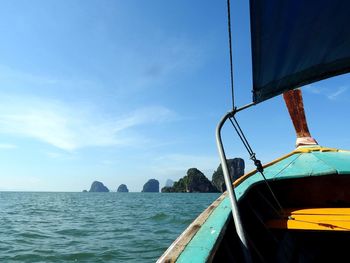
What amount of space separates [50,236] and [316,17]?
41.2ft

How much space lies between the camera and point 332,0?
2090mm

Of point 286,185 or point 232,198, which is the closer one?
point 232,198

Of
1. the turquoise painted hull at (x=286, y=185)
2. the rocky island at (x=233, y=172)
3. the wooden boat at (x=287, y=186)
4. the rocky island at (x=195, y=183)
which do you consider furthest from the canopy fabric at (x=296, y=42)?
the rocky island at (x=195, y=183)

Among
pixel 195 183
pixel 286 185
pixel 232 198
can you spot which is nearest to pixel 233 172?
pixel 195 183

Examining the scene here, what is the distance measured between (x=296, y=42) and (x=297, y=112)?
4086 millimetres

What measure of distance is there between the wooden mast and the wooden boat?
60.2 inches

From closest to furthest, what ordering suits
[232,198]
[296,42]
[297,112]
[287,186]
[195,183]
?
[232,198] < [296,42] < [287,186] < [297,112] < [195,183]

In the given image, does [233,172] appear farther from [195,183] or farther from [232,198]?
[232,198]

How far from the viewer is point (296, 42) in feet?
7.88

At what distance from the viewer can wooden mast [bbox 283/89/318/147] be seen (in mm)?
5941

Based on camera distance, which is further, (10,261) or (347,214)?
(10,261)

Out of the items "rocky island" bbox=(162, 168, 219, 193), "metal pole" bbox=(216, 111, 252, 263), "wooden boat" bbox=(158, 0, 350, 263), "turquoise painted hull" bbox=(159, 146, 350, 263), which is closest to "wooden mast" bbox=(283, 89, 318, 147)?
"turquoise painted hull" bbox=(159, 146, 350, 263)

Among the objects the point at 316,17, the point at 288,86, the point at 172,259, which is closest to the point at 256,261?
the point at 172,259

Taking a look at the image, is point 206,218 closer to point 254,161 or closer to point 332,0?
point 254,161
